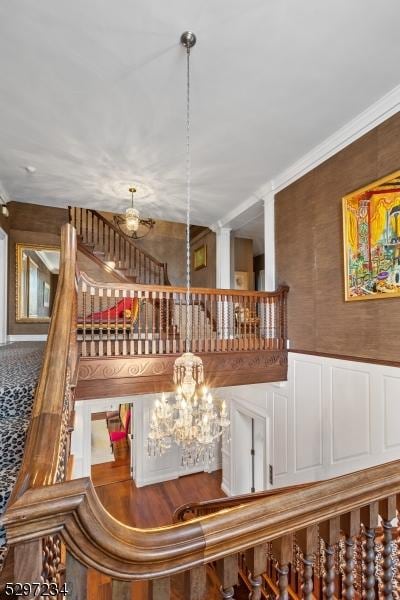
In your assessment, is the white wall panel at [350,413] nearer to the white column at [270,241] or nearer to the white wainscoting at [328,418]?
the white wainscoting at [328,418]

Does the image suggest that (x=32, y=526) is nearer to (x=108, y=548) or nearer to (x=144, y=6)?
(x=108, y=548)

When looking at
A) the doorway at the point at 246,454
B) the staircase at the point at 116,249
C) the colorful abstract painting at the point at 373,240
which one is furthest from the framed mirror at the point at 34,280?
the colorful abstract painting at the point at 373,240

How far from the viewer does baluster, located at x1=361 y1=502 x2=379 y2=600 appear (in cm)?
94

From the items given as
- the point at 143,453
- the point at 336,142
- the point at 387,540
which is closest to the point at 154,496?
the point at 143,453

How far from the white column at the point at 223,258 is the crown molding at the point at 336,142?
1449 mm

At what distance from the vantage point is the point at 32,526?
19.8 inches

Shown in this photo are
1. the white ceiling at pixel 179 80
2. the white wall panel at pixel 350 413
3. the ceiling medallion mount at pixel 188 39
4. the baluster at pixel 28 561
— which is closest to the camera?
the baluster at pixel 28 561

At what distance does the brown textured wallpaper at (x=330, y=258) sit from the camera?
2.69m

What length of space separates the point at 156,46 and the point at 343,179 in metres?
2.19

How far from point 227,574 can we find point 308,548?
0.27 m

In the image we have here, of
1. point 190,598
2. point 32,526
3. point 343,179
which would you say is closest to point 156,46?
point 343,179

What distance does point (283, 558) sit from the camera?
2.59 feet

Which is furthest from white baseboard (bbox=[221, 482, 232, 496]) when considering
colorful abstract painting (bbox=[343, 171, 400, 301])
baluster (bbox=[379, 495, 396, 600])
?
baluster (bbox=[379, 495, 396, 600])

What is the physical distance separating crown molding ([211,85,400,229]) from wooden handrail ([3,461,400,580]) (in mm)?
3123
